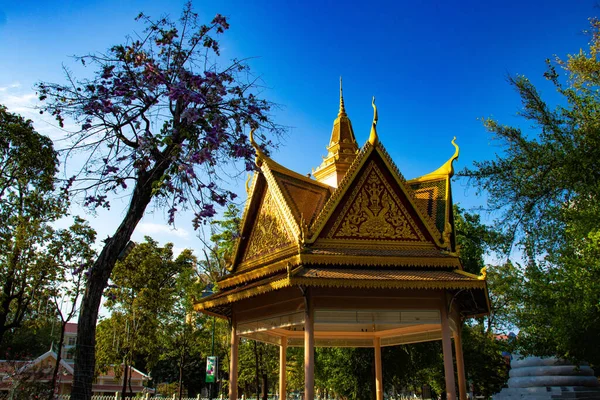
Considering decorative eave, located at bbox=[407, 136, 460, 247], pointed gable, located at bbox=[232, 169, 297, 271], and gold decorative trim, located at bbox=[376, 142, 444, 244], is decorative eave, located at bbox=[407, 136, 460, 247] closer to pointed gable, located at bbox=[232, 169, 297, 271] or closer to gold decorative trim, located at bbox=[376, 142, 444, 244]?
gold decorative trim, located at bbox=[376, 142, 444, 244]

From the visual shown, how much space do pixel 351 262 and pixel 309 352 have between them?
2.62 meters

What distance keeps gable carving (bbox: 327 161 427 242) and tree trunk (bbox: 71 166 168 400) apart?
630cm

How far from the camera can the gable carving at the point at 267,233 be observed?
14.2 m

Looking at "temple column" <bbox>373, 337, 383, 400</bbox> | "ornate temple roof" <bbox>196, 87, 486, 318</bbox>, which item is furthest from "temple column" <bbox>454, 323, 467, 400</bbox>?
"temple column" <bbox>373, 337, 383, 400</bbox>

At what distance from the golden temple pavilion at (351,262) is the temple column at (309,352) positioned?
0.03m

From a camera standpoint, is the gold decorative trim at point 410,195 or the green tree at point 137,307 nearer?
the gold decorative trim at point 410,195

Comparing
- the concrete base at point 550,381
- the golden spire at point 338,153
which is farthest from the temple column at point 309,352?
the concrete base at point 550,381

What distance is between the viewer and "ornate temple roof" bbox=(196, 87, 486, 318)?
1207 cm

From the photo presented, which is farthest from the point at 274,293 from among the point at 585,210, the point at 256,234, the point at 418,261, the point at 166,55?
the point at 585,210

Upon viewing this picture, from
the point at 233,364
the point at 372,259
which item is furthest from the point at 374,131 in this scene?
the point at 233,364

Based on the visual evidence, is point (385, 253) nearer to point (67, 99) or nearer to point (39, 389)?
point (67, 99)

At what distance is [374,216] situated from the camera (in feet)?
45.2

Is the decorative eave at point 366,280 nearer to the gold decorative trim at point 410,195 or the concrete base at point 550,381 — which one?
the gold decorative trim at point 410,195

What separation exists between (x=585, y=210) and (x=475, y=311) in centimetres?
443
